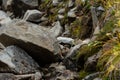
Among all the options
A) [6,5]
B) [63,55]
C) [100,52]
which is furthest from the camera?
[6,5]

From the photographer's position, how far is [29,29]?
6.61 m

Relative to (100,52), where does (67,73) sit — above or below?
below

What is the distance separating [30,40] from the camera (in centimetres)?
625

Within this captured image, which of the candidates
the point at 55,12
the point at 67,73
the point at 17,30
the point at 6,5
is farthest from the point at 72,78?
the point at 6,5

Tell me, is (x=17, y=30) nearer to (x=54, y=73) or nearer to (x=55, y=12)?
(x=54, y=73)

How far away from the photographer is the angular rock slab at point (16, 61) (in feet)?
19.3

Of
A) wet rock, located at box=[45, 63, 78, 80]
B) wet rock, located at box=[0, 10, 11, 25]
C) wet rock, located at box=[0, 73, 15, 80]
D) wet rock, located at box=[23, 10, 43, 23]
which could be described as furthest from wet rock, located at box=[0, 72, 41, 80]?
wet rock, located at box=[0, 10, 11, 25]

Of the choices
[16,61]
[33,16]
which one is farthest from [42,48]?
[33,16]

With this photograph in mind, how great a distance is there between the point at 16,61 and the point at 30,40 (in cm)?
42

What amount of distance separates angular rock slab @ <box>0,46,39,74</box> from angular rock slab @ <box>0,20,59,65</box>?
13 cm

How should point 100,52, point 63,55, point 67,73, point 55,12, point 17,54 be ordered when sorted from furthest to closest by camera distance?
point 55,12
point 63,55
point 17,54
point 67,73
point 100,52

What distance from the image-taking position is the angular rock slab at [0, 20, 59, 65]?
6266mm

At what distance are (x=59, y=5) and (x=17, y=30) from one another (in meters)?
2.60

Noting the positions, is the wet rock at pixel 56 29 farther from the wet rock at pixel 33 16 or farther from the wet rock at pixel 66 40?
the wet rock at pixel 33 16
